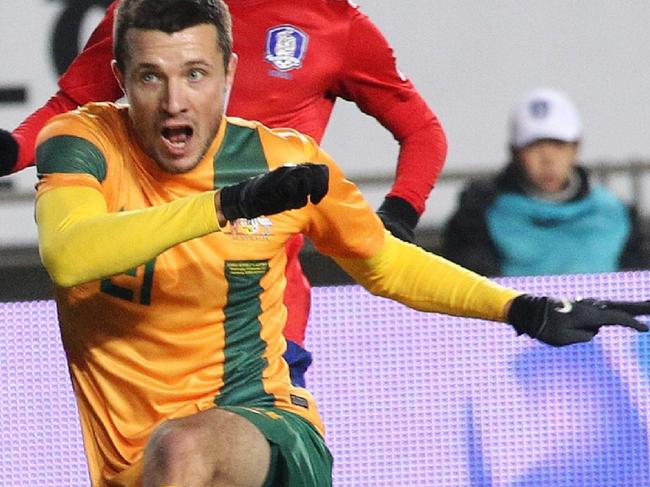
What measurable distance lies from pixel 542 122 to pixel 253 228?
1500mm

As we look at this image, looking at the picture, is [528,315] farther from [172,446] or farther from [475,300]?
[172,446]

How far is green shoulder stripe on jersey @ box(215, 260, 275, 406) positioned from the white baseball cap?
56.9 inches

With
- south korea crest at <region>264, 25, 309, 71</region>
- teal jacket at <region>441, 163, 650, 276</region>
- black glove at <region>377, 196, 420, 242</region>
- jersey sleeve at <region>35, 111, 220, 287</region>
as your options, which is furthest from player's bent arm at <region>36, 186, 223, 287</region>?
teal jacket at <region>441, 163, 650, 276</region>

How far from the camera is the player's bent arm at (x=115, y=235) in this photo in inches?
95.4

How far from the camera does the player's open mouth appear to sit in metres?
2.66

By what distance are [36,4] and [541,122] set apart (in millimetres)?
1789

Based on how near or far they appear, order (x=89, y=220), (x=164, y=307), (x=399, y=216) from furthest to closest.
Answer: (x=399, y=216) < (x=164, y=307) < (x=89, y=220)

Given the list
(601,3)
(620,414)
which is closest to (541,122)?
(620,414)

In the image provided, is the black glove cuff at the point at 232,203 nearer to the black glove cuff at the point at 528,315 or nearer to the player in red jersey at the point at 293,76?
the black glove cuff at the point at 528,315

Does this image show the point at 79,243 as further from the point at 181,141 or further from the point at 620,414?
the point at 620,414

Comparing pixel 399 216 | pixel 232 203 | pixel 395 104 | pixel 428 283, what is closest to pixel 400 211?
pixel 399 216

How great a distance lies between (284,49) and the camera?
10.9 feet

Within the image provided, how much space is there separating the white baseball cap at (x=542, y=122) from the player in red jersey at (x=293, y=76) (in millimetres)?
706

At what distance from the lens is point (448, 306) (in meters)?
2.84
